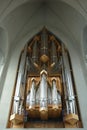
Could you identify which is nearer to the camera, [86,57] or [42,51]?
[86,57]

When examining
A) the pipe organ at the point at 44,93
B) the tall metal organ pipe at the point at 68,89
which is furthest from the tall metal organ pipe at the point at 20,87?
the tall metal organ pipe at the point at 68,89

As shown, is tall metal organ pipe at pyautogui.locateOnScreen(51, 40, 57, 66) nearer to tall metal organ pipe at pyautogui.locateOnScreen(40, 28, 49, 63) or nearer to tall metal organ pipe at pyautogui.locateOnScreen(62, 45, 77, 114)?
tall metal organ pipe at pyautogui.locateOnScreen(40, 28, 49, 63)

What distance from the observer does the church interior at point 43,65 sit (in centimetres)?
641

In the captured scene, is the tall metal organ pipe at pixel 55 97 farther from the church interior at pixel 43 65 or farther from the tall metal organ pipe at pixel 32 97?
the tall metal organ pipe at pixel 32 97

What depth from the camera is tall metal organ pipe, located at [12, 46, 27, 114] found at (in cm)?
646

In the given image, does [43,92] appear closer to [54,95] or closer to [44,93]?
[44,93]

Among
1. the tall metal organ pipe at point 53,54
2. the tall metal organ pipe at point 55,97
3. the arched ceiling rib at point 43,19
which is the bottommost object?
the tall metal organ pipe at point 55,97

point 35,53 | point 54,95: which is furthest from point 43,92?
point 35,53

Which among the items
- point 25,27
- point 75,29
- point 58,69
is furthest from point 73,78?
point 25,27

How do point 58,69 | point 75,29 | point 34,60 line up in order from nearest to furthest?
point 58,69
point 34,60
point 75,29

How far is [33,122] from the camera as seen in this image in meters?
6.54

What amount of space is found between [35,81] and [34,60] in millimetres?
1531

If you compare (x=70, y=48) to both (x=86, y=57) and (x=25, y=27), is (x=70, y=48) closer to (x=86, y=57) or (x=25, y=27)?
(x=86, y=57)

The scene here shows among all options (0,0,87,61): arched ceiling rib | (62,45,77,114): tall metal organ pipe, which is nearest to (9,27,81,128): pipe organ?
(62,45,77,114): tall metal organ pipe
